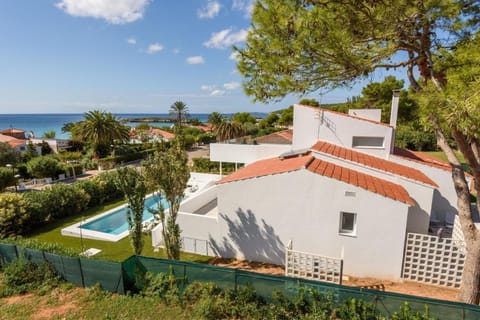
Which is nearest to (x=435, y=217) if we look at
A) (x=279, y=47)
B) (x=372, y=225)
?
(x=372, y=225)

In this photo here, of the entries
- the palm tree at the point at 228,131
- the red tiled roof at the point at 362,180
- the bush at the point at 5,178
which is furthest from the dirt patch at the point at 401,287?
the palm tree at the point at 228,131

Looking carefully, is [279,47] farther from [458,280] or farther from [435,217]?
[435,217]

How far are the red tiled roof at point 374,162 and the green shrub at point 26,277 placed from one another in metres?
13.3

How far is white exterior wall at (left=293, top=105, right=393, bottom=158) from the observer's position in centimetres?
1484

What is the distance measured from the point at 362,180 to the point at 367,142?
5.73 m

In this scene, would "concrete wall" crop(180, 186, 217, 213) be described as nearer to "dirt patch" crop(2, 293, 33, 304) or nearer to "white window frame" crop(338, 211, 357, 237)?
"dirt patch" crop(2, 293, 33, 304)

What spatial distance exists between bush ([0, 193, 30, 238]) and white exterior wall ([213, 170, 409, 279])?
13.6 m

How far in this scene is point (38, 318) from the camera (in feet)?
28.3

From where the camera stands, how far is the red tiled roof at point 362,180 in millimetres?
10477

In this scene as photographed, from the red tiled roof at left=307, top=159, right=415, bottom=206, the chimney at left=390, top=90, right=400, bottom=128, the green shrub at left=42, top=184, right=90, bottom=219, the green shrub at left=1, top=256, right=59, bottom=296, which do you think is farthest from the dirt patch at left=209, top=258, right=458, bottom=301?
the green shrub at left=42, top=184, right=90, bottom=219

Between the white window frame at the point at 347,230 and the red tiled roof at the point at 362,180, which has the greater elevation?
the red tiled roof at the point at 362,180

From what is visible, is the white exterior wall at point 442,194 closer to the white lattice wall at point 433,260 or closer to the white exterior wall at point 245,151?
the white lattice wall at point 433,260

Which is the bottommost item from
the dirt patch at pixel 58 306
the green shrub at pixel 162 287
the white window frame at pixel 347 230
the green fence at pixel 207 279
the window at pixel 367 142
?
the dirt patch at pixel 58 306

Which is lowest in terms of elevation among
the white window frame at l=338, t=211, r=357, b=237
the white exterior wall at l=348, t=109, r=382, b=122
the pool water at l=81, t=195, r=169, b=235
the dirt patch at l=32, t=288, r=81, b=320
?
the pool water at l=81, t=195, r=169, b=235
